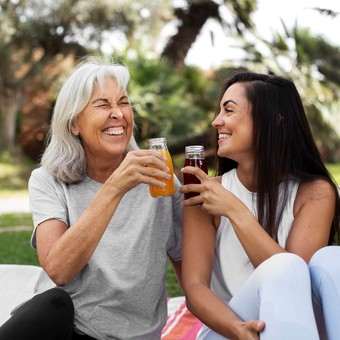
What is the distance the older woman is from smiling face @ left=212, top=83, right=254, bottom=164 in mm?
328

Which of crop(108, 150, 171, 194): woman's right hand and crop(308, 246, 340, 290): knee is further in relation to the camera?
crop(108, 150, 171, 194): woman's right hand

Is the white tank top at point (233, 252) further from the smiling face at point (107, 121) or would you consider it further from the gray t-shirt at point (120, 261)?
the smiling face at point (107, 121)

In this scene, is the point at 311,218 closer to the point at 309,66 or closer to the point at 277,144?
the point at 277,144

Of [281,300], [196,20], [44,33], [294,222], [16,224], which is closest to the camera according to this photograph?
[281,300]

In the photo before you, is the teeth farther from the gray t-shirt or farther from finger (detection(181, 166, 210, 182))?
finger (detection(181, 166, 210, 182))

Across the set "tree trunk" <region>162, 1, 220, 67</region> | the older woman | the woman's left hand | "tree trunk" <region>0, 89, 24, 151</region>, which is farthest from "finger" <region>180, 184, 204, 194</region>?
"tree trunk" <region>0, 89, 24, 151</region>

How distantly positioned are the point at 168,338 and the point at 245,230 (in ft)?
4.97

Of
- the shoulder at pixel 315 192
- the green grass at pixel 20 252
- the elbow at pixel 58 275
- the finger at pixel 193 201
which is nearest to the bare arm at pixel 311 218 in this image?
the shoulder at pixel 315 192

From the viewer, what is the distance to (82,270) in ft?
8.16

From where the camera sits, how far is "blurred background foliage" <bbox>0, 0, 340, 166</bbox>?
1442 cm

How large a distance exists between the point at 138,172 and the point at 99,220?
0.24m

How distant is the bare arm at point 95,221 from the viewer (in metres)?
2.32

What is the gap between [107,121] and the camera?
A: 261 centimetres

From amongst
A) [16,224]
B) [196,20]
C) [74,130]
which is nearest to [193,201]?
[74,130]
